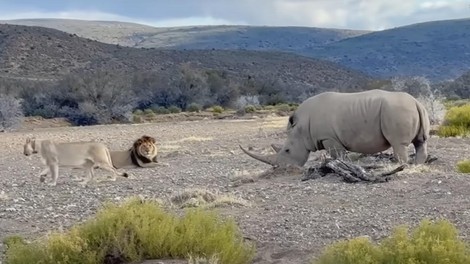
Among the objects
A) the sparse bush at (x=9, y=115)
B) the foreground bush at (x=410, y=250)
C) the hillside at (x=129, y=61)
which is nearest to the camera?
the foreground bush at (x=410, y=250)

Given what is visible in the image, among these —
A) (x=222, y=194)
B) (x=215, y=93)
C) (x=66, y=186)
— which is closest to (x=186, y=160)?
(x=66, y=186)

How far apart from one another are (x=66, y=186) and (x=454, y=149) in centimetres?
817

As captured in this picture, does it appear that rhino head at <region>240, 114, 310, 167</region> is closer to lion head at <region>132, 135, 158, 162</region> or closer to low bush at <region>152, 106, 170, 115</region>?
lion head at <region>132, 135, 158, 162</region>

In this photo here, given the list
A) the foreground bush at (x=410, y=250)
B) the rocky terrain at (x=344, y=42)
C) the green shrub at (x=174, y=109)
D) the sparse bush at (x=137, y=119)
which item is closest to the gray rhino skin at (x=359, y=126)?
the foreground bush at (x=410, y=250)

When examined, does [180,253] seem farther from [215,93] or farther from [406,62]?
[406,62]

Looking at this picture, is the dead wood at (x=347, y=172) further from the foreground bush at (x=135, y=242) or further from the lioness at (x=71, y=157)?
the foreground bush at (x=135, y=242)

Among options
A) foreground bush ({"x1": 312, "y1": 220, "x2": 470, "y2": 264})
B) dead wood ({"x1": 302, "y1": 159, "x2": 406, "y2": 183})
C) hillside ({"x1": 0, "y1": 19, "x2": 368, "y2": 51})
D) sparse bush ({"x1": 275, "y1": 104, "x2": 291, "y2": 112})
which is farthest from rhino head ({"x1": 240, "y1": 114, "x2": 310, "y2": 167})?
hillside ({"x1": 0, "y1": 19, "x2": 368, "y2": 51})

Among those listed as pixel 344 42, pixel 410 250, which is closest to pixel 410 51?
pixel 344 42

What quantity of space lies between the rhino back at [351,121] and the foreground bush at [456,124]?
8.18 metres

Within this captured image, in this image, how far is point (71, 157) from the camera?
14766mm

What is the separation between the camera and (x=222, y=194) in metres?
12.0

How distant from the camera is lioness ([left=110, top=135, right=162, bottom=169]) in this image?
17094 mm

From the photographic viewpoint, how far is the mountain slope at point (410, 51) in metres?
113

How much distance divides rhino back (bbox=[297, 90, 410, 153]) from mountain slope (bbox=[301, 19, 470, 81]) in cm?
9321
